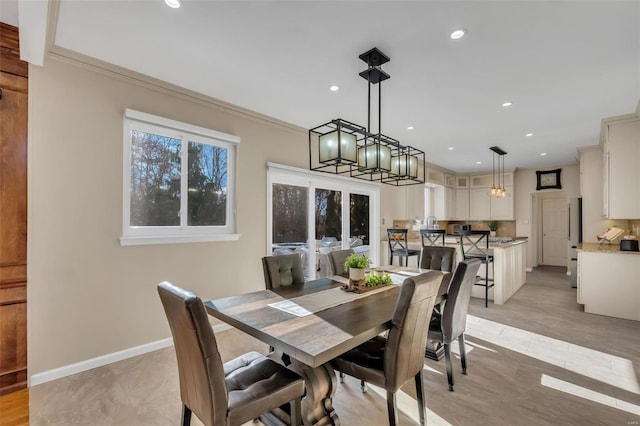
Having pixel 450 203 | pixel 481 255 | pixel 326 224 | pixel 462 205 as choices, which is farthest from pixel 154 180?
pixel 462 205

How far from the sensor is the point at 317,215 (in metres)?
4.71

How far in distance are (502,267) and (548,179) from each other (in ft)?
14.6

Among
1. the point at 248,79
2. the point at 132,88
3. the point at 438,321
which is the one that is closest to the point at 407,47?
the point at 248,79

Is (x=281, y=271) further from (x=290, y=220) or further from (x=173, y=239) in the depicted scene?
(x=290, y=220)

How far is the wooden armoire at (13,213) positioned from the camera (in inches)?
89.4

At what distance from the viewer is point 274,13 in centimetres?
196

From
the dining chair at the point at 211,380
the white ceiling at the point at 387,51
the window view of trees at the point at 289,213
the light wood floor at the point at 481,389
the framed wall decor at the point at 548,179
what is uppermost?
the white ceiling at the point at 387,51

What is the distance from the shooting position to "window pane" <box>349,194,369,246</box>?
5.36 metres

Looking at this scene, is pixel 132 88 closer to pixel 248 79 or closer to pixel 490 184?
pixel 248 79

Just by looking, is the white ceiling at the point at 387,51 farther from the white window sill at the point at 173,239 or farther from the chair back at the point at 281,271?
the chair back at the point at 281,271

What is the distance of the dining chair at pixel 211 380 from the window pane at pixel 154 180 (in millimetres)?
1821

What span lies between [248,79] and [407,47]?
1.47 m

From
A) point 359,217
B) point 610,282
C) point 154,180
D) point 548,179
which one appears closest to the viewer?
point 154,180

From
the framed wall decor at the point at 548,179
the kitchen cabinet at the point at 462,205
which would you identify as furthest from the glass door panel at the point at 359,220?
the framed wall decor at the point at 548,179
